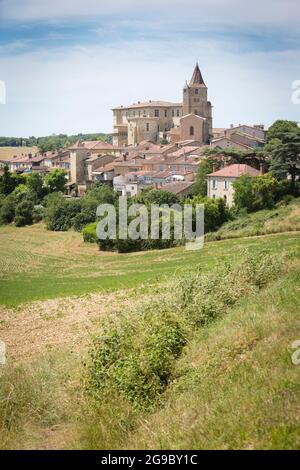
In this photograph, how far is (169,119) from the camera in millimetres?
92438

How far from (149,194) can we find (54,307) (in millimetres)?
27442

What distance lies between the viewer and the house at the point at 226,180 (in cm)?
4112

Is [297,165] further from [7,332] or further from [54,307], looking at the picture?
[7,332]

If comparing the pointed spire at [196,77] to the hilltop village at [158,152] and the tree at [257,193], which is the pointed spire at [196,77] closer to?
the hilltop village at [158,152]

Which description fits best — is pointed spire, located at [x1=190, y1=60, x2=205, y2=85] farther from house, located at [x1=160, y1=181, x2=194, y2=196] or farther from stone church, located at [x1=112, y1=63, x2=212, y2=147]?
house, located at [x1=160, y1=181, x2=194, y2=196]

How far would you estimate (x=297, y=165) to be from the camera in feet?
130

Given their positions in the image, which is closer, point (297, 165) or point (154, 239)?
point (154, 239)

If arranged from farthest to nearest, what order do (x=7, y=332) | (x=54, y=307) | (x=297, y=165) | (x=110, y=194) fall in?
(x=110, y=194)
(x=297, y=165)
(x=54, y=307)
(x=7, y=332)

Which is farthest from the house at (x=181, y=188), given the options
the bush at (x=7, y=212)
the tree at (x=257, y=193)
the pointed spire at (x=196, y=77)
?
the pointed spire at (x=196, y=77)

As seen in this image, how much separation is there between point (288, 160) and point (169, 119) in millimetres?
54690

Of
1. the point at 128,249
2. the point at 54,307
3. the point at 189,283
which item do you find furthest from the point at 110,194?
the point at 189,283

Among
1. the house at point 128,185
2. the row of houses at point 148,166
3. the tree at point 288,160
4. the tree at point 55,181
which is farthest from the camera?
the tree at point 55,181

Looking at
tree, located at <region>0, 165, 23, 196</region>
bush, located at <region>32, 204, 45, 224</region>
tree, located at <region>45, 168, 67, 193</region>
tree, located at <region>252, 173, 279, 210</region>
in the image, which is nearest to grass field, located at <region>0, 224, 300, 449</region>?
tree, located at <region>252, 173, 279, 210</region>

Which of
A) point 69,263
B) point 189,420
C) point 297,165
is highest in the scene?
point 297,165
